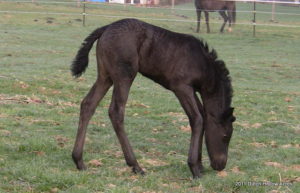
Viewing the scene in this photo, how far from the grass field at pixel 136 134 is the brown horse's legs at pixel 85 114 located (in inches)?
6.0

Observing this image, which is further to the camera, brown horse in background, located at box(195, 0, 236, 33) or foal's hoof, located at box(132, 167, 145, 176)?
brown horse in background, located at box(195, 0, 236, 33)

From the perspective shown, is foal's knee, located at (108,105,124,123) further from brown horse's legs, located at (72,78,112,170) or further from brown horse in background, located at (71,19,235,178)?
brown horse's legs, located at (72,78,112,170)

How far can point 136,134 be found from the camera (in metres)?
7.80

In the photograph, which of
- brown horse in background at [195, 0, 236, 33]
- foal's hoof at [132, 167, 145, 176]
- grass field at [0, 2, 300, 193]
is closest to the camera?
grass field at [0, 2, 300, 193]

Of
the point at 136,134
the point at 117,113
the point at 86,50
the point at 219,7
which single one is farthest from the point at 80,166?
the point at 219,7

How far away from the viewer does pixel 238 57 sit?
19.2 m

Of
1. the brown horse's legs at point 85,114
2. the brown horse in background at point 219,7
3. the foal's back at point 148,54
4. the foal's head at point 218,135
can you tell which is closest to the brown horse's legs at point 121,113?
the foal's back at point 148,54

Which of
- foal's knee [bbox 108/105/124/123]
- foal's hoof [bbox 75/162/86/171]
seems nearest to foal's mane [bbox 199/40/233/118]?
foal's knee [bbox 108/105/124/123]

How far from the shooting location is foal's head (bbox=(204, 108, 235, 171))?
5988 millimetres

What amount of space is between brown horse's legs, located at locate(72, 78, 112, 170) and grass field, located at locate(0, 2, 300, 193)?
6.0 inches

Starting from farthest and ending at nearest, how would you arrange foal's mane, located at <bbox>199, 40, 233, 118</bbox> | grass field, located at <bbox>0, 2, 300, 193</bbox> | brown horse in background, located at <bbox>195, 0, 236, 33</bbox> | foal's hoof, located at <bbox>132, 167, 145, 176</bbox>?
brown horse in background, located at <bbox>195, 0, 236, 33</bbox> < foal's mane, located at <bbox>199, 40, 233, 118</bbox> < foal's hoof, located at <bbox>132, 167, 145, 176</bbox> < grass field, located at <bbox>0, 2, 300, 193</bbox>

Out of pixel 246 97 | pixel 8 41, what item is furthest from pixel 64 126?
pixel 8 41

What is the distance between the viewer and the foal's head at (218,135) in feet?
19.6

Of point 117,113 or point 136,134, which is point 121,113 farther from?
point 136,134
